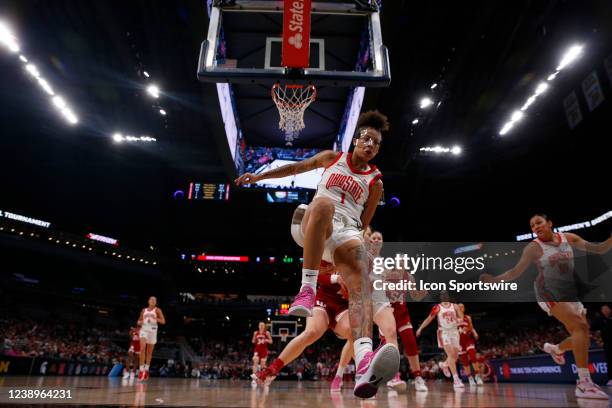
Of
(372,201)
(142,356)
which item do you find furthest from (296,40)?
(142,356)

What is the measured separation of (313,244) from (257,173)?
1876 millimetres

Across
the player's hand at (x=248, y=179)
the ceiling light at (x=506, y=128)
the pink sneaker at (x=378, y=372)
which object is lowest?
the pink sneaker at (x=378, y=372)

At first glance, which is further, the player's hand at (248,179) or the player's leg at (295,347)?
the player's leg at (295,347)

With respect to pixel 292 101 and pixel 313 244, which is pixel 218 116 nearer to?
pixel 292 101

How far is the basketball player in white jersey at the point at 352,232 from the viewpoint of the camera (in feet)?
8.87

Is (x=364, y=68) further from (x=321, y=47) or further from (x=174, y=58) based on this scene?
(x=174, y=58)

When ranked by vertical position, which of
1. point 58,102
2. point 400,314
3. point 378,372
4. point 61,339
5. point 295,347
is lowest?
point 378,372

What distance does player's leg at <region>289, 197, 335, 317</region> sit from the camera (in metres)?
3.12

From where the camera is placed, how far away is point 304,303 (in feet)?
10.3

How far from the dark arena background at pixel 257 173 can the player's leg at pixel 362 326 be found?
15 cm

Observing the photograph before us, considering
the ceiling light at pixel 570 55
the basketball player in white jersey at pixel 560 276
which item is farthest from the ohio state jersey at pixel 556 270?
the ceiling light at pixel 570 55

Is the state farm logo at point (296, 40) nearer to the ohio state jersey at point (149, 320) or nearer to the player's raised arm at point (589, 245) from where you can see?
the player's raised arm at point (589, 245)

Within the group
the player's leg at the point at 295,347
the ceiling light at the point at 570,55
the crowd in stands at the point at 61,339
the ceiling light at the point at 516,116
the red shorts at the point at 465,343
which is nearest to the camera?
the player's leg at the point at 295,347

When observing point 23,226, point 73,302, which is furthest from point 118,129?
point 73,302
